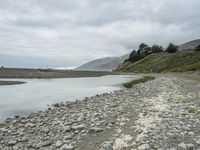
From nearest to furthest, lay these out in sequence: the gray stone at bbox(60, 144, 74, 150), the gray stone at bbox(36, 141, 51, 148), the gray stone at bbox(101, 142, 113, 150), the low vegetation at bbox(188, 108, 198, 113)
Answer: the gray stone at bbox(101, 142, 113, 150) < the gray stone at bbox(60, 144, 74, 150) < the gray stone at bbox(36, 141, 51, 148) < the low vegetation at bbox(188, 108, 198, 113)

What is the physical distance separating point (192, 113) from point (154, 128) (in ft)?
15.8

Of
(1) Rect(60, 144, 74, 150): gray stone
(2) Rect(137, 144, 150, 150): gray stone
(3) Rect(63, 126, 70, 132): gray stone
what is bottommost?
(1) Rect(60, 144, 74, 150): gray stone

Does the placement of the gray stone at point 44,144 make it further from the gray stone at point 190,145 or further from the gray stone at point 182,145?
the gray stone at point 190,145

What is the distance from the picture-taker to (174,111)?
20.7 metres

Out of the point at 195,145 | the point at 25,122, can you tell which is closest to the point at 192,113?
the point at 195,145

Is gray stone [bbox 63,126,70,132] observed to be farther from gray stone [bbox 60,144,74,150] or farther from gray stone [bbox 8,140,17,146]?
gray stone [bbox 8,140,17,146]

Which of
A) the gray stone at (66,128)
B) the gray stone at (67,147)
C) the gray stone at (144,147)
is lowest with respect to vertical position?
the gray stone at (67,147)

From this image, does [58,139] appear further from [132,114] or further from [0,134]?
[132,114]

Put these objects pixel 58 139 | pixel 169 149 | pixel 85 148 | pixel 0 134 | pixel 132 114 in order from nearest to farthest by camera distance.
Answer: pixel 169 149
pixel 85 148
pixel 58 139
pixel 0 134
pixel 132 114

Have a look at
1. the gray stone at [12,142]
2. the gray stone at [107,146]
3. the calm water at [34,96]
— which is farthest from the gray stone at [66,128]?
the calm water at [34,96]

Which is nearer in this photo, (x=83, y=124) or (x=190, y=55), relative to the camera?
(x=83, y=124)

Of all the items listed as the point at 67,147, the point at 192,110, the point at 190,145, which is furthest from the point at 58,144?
the point at 192,110

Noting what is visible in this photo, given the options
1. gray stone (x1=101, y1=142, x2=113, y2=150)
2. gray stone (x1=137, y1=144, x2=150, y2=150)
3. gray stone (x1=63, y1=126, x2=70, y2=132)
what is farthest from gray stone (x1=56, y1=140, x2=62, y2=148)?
gray stone (x1=137, y1=144, x2=150, y2=150)

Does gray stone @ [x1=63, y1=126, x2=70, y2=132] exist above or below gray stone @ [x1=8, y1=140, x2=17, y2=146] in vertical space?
above
